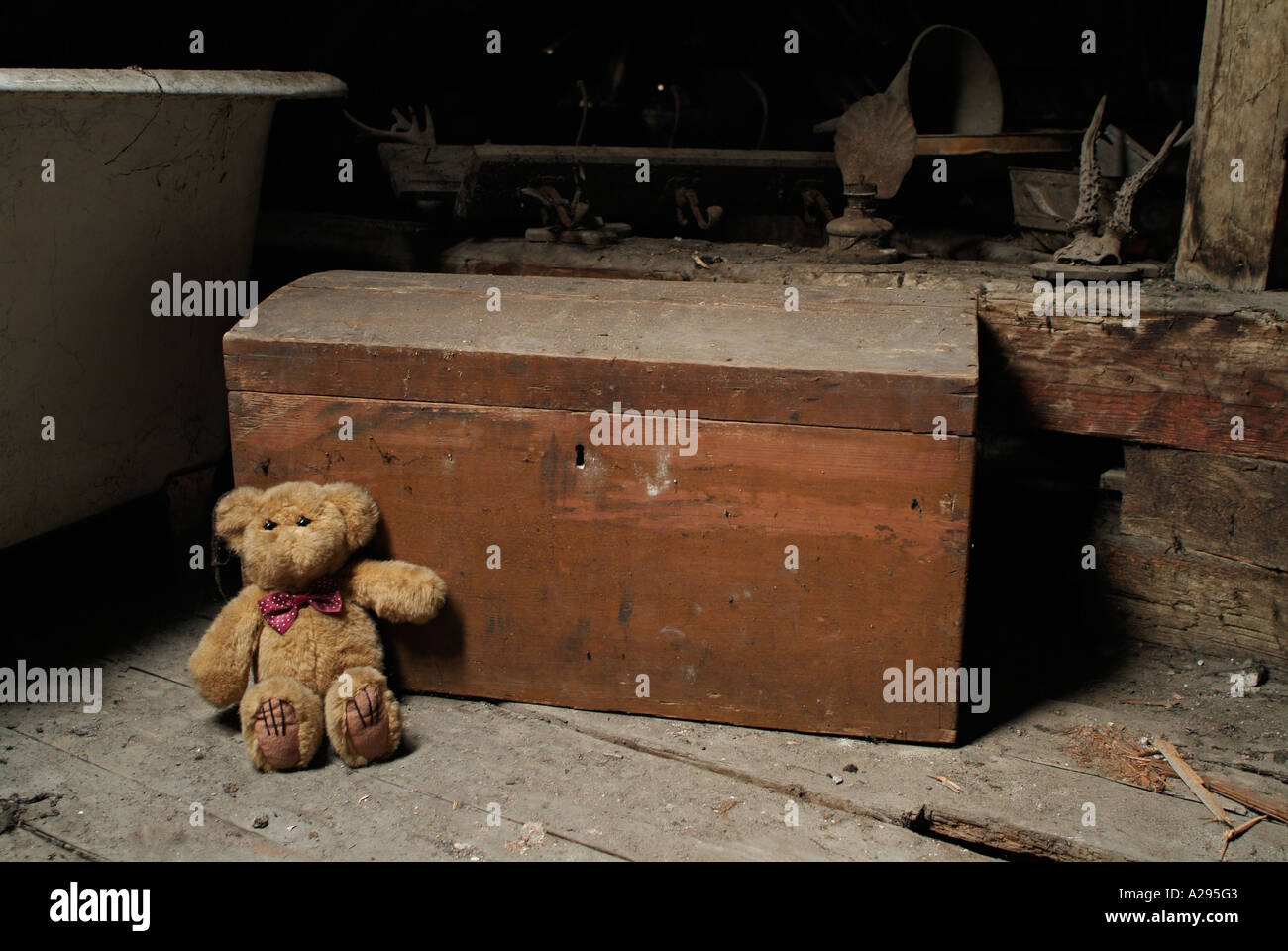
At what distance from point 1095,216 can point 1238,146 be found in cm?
30

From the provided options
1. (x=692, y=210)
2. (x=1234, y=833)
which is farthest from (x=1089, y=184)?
(x=1234, y=833)

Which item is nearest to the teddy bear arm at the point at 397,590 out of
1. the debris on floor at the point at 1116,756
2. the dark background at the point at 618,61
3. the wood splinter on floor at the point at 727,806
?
the wood splinter on floor at the point at 727,806

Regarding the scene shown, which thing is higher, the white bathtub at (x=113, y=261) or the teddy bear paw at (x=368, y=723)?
the white bathtub at (x=113, y=261)

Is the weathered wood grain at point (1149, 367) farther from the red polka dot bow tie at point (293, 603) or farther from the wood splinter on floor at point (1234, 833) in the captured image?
the red polka dot bow tie at point (293, 603)

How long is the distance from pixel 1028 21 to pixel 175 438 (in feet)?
9.76

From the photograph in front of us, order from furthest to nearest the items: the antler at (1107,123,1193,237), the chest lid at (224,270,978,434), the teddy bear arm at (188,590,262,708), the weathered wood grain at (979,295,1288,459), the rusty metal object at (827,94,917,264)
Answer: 1. the rusty metal object at (827,94,917,264)
2. the antler at (1107,123,1193,237)
3. the weathered wood grain at (979,295,1288,459)
4. the teddy bear arm at (188,590,262,708)
5. the chest lid at (224,270,978,434)

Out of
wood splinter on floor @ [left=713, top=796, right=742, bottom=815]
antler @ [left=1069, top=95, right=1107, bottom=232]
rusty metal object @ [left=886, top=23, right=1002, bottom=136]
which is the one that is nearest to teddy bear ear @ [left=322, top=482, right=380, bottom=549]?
wood splinter on floor @ [left=713, top=796, right=742, bottom=815]

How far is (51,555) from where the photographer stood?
89.4 inches

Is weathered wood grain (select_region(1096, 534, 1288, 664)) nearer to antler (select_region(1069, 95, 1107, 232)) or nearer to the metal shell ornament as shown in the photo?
antler (select_region(1069, 95, 1107, 232))

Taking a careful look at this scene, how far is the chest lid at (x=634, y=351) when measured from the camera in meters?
1.75

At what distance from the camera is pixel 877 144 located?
2.75 metres

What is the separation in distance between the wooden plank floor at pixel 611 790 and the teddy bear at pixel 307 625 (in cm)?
8

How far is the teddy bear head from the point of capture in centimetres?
184

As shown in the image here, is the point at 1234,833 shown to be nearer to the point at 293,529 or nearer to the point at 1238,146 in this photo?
the point at 1238,146
